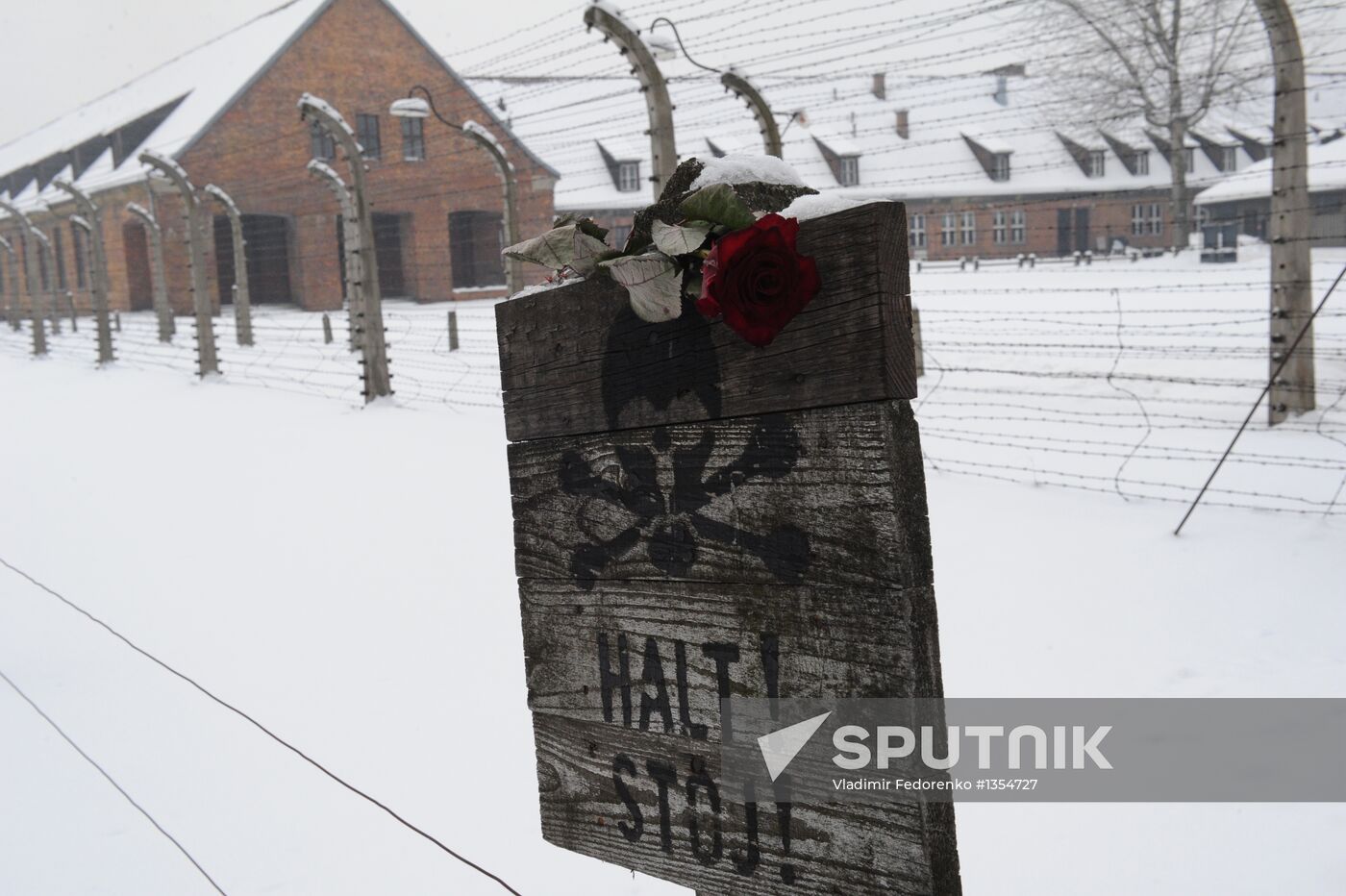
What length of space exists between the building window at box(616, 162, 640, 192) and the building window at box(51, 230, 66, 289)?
18488 mm

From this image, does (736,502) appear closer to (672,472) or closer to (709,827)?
(672,472)

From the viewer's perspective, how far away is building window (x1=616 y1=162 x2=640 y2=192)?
3416cm

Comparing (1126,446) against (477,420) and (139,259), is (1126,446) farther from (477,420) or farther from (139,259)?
(139,259)

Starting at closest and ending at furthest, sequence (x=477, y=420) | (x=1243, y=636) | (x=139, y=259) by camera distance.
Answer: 1. (x=1243, y=636)
2. (x=477, y=420)
3. (x=139, y=259)

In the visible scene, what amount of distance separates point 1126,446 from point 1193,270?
12580 mm

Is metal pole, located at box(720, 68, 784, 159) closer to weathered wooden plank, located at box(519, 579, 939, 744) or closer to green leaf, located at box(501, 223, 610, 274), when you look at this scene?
green leaf, located at box(501, 223, 610, 274)

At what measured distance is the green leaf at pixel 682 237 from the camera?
1.45 metres

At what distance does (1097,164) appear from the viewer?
40.1 m

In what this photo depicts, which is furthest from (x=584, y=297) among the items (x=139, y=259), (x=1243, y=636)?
(x=139, y=259)

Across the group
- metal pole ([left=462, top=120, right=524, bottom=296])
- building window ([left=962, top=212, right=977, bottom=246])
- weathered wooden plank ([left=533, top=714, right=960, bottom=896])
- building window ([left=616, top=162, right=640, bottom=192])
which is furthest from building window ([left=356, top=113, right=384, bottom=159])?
weathered wooden plank ([left=533, top=714, right=960, bottom=896])

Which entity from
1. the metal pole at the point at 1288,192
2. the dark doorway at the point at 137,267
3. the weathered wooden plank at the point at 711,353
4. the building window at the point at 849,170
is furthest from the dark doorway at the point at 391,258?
the weathered wooden plank at the point at 711,353

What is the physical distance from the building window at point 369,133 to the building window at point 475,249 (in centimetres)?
265

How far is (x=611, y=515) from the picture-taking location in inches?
65.3

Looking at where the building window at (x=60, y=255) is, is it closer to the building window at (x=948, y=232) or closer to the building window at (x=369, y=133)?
the building window at (x=369, y=133)
